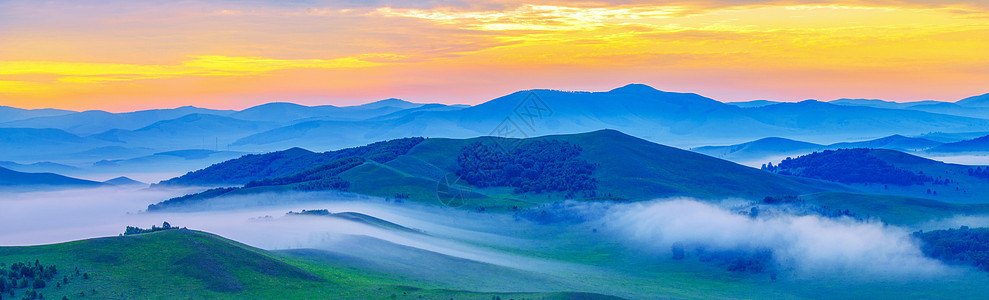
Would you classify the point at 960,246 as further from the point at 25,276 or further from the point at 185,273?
the point at 25,276

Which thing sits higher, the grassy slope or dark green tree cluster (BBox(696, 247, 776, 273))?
the grassy slope

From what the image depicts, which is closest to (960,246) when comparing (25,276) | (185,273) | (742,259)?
(742,259)


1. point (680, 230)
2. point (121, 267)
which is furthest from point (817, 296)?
point (121, 267)

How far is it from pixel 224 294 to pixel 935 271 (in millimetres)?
117198

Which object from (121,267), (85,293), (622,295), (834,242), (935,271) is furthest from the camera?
(834,242)

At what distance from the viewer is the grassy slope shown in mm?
81688

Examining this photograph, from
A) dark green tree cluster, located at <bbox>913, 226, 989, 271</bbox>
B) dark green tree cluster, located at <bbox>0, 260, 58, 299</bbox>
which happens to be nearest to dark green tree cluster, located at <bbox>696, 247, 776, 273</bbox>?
dark green tree cluster, located at <bbox>913, 226, 989, 271</bbox>

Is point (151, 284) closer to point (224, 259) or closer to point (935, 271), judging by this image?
point (224, 259)

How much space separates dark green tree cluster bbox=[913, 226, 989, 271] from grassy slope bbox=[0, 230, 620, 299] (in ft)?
304

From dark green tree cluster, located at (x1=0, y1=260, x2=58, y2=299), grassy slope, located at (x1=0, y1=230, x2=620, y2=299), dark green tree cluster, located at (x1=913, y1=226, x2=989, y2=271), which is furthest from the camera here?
dark green tree cluster, located at (x1=913, y1=226, x2=989, y2=271)

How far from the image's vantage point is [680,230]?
193 m

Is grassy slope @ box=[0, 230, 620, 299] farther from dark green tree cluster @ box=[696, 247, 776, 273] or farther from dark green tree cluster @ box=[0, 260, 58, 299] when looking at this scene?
dark green tree cluster @ box=[696, 247, 776, 273]

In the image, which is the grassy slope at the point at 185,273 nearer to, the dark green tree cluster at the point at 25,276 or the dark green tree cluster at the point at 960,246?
the dark green tree cluster at the point at 25,276

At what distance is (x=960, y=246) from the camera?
153125 mm
